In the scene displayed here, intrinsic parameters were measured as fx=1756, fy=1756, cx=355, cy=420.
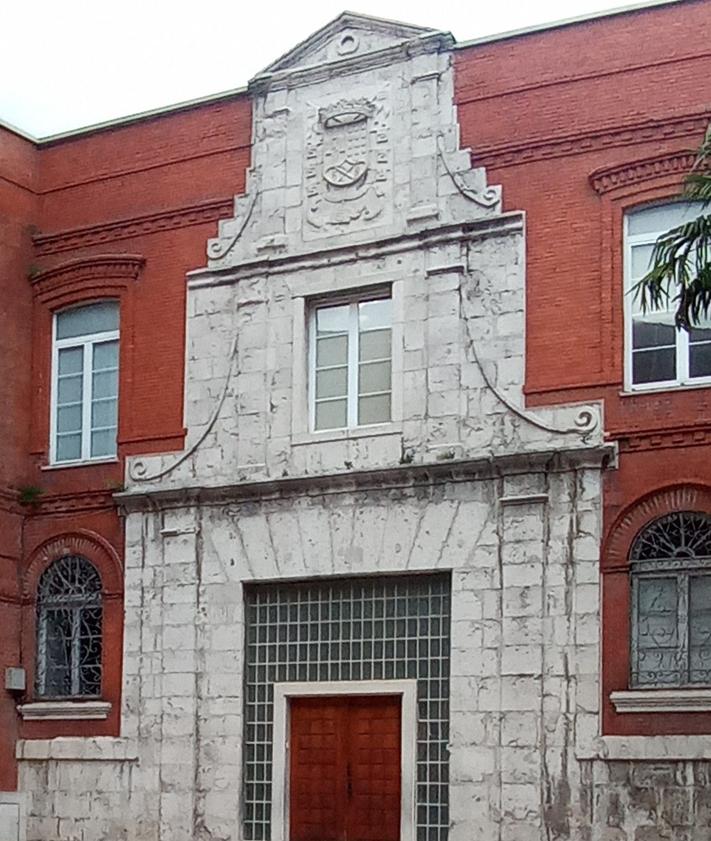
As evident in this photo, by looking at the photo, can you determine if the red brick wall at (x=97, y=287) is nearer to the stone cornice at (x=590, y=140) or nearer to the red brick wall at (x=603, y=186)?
the stone cornice at (x=590, y=140)

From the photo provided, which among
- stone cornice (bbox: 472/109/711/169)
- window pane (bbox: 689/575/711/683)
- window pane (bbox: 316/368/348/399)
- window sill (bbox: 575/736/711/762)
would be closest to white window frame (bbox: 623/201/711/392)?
stone cornice (bbox: 472/109/711/169)

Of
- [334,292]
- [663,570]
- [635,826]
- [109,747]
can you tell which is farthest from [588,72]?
[109,747]

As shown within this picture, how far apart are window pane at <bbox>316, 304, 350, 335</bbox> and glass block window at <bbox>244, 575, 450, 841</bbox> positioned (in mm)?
2879

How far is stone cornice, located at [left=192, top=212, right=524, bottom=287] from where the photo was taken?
1886 centimetres

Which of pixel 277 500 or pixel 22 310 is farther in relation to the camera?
pixel 22 310

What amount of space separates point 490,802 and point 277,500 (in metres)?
4.18

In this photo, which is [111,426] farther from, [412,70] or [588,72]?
[588,72]

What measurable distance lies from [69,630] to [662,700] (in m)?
7.65

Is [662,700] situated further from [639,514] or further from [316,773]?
[316,773]

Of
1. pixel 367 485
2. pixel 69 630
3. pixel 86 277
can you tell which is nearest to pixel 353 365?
pixel 367 485

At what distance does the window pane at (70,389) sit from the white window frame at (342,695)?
4719mm

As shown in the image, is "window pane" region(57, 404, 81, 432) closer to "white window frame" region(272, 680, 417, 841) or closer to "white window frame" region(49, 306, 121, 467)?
"white window frame" region(49, 306, 121, 467)

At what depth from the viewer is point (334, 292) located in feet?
64.9

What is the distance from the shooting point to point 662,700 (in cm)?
1695
